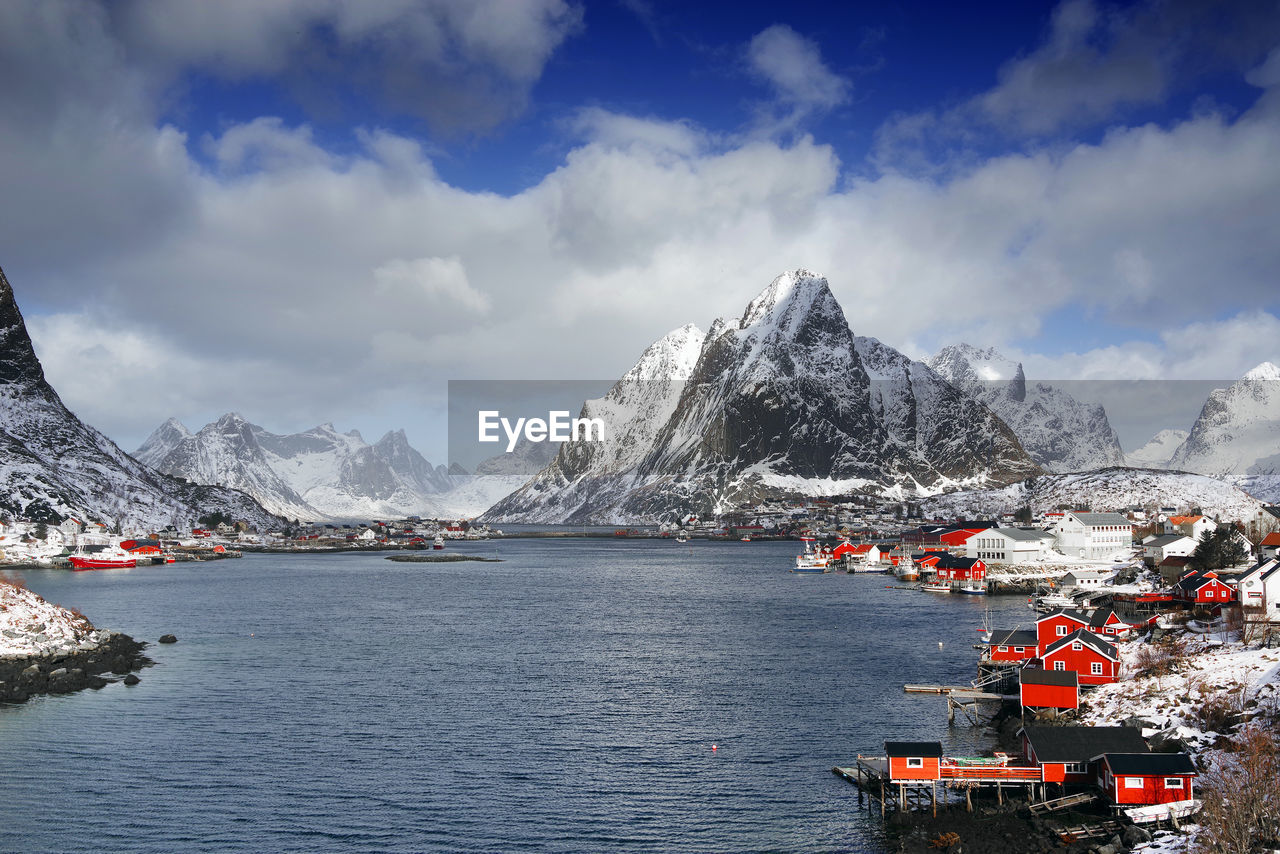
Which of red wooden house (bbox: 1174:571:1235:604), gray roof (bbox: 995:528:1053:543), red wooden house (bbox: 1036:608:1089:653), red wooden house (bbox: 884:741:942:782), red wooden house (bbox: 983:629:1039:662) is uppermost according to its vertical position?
gray roof (bbox: 995:528:1053:543)

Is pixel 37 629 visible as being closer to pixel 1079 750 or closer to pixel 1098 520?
pixel 1079 750

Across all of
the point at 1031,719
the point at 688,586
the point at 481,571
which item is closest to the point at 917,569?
the point at 688,586

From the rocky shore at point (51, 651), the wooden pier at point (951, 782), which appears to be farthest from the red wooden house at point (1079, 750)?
the rocky shore at point (51, 651)

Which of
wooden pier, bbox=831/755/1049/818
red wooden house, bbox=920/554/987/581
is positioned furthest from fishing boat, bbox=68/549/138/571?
wooden pier, bbox=831/755/1049/818

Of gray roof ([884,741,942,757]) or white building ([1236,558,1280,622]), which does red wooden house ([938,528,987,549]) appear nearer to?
white building ([1236,558,1280,622])

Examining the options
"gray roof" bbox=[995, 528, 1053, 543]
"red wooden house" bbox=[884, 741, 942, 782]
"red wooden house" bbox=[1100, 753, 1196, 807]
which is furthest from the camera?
"gray roof" bbox=[995, 528, 1053, 543]
